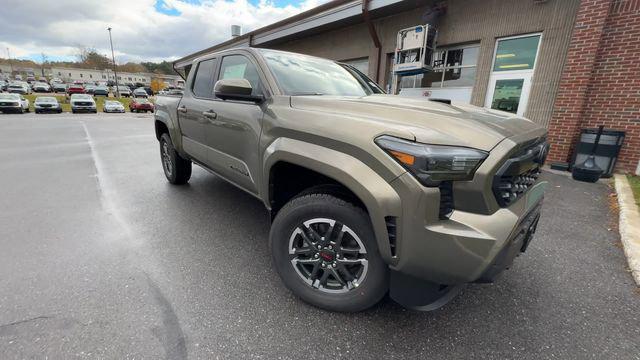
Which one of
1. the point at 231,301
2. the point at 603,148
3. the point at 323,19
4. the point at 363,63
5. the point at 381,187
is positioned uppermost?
the point at 323,19

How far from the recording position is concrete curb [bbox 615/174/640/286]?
2607 millimetres

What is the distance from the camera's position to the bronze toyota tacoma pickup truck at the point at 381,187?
4.84 ft

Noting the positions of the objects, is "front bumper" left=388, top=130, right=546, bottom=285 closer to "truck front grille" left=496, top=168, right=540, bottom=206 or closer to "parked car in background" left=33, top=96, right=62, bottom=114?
"truck front grille" left=496, top=168, right=540, bottom=206

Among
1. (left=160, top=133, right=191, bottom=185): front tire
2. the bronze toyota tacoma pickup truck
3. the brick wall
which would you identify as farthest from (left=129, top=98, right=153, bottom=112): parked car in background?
the brick wall

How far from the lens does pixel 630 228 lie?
3.18m

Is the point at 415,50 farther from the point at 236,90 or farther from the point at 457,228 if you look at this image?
the point at 457,228

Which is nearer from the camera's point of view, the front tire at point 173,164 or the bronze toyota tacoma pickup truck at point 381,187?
the bronze toyota tacoma pickup truck at point 381,187

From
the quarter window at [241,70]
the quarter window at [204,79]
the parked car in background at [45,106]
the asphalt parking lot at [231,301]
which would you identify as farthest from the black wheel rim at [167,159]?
the parked car in background at [45,106]

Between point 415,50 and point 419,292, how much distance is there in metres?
8.06

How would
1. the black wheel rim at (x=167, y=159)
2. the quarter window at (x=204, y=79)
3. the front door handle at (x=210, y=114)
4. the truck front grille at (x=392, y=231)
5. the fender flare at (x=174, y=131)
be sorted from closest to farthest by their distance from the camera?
the truck front grille at (x=392, y=231) < the front door handle at (x=210, y=114) < the quarter window at (x=204, y=79) < the fender flare at (x=174, y=131) < the black wheel rim at (x=167, y=159)

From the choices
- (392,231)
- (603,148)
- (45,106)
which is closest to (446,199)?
(392,231)

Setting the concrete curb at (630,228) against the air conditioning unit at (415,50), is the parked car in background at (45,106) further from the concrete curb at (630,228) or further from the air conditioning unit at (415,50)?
the concrete curb at (630,228)

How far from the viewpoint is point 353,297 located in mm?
1898

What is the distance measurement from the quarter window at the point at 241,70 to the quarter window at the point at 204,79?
0.23m
